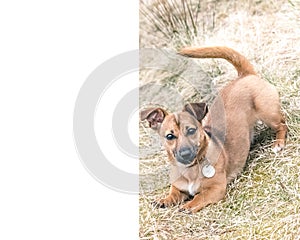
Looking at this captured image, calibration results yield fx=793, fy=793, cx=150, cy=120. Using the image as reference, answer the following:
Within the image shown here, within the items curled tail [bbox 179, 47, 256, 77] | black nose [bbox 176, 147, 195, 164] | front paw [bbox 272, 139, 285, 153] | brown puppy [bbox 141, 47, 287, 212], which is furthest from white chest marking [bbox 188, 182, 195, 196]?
curled tail [bbox 179, 47, 256, 77]

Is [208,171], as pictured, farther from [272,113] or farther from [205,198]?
[272,113]

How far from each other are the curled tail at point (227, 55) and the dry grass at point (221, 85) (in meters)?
0.15

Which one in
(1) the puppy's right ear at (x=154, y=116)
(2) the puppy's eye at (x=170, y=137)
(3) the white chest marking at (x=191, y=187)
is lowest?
(3) the white chest marking at (x=191, y=187)

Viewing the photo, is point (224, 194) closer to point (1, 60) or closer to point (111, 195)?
point (111, 195)

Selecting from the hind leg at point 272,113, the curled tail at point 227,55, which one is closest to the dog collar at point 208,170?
the hind leg at point 272,113

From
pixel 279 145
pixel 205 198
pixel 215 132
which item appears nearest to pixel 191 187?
pixel 205 198

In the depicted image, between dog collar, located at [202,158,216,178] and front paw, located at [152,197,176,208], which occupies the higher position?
dog collar, located at [202,158,216,178]

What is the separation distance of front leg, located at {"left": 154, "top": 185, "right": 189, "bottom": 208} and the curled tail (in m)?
0.41

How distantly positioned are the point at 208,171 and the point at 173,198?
0.44 feet

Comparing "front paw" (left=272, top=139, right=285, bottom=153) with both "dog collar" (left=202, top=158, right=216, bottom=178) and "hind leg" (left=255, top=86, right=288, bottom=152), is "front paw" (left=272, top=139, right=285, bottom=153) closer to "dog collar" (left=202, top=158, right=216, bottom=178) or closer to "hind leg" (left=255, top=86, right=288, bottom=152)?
"hind leg" (left=255, top=86, right=288, bottom=152)

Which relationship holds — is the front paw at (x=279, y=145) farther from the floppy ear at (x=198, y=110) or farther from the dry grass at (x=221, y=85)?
the floppy ear at (x=198, y=110)

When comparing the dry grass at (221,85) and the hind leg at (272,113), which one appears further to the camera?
the hind leg at (272,113)

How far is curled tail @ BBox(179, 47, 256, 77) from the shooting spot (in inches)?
94.7

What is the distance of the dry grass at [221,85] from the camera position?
224cm
